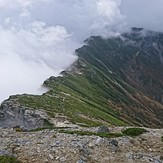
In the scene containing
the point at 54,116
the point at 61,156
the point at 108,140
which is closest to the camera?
the point at 61,156

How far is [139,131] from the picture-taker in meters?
42.2

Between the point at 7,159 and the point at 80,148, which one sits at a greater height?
the point at 7,159

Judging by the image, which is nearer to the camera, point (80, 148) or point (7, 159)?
point (7, 159)

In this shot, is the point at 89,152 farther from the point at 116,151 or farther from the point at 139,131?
the point at 139,131

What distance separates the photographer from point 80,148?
114 feet

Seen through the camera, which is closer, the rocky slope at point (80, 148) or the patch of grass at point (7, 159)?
the patch of grass at point (7, 159)

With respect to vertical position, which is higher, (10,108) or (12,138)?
(10,108)

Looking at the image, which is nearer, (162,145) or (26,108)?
(162,145)

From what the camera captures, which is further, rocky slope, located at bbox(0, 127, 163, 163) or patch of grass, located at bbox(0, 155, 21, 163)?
rocky slope, located at bbox(0, 127, 163, 163)

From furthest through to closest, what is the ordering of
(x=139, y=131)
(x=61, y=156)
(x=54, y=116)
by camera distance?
(x=54, y=116) < (x=139, y=131) < (x=61, y=156)

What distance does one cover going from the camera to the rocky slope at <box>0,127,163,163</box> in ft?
110

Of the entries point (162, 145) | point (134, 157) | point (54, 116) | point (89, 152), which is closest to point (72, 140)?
point (89, 152)

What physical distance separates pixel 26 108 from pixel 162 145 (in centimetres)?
14882

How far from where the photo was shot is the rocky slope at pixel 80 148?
110 ft
